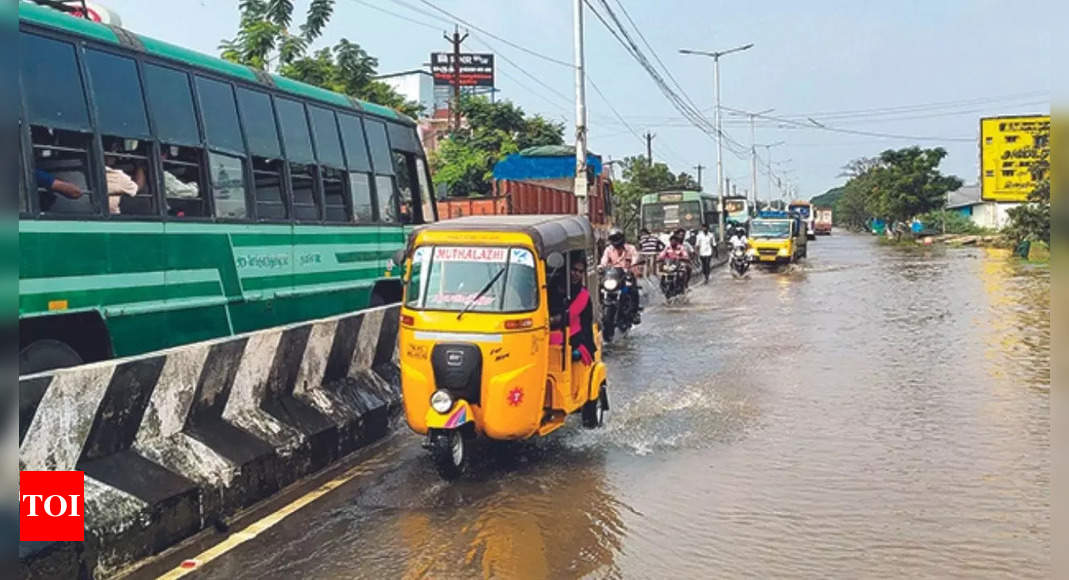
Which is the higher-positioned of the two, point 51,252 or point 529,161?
point 529,161

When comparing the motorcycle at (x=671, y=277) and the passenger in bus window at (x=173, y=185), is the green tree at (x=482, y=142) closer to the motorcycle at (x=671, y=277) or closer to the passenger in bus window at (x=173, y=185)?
the motorcycle at (x=671, y=277)

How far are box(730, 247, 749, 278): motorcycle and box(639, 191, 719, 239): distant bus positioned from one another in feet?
26.5

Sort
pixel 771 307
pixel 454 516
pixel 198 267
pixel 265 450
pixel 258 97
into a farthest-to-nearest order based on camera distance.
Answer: pixel 771 307, pixel 258 97, pixel 198 267, pixel 265 450, pixel 454 516

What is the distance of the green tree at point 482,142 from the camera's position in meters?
34.7

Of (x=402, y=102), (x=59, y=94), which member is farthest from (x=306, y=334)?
(x=402, y=102)

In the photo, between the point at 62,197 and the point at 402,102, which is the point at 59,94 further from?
the point at 402,102

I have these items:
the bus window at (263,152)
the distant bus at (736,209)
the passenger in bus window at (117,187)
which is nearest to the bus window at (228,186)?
the bus window at (263,152)

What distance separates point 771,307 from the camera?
2014 cm

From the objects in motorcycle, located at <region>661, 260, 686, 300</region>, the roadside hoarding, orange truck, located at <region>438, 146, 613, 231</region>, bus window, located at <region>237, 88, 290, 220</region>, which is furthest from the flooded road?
the roadside hoarding

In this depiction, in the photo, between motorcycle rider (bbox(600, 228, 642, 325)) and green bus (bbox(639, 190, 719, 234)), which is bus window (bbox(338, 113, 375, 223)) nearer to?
motorcycle rider (bbox(600, 228, 642, 325))

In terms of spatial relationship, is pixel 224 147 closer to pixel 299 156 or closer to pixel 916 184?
pixel 299 156

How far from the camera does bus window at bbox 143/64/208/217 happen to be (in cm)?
841

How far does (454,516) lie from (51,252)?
3.51 m

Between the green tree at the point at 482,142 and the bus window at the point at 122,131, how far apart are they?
25.2 meters
